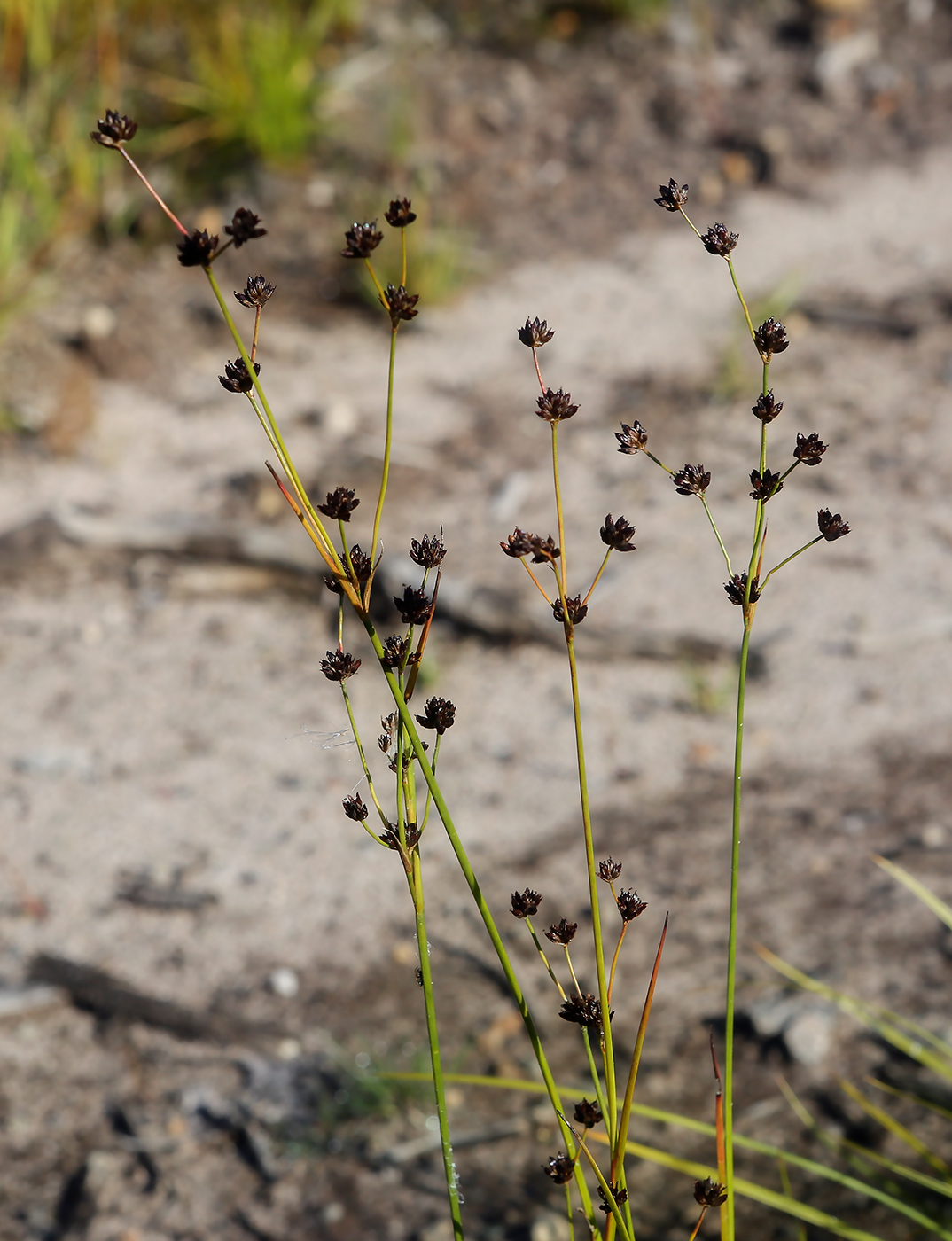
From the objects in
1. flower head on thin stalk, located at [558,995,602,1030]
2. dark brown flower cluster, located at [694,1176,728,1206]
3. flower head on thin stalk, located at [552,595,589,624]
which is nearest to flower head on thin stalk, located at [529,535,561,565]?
flower head on thin stalk, located at [552,595,589,624]

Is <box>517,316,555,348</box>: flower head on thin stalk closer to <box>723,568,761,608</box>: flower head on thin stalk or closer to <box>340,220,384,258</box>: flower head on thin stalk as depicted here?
<box>340,220,384,258</box>: flower head on thin stalk

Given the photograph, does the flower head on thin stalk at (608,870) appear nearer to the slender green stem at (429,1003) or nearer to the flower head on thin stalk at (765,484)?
the slender green stem at (429,1003)

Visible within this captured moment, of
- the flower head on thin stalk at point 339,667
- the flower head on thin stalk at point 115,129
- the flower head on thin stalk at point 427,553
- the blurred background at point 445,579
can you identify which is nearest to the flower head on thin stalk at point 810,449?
the flower head on thin stalk at point 427,553

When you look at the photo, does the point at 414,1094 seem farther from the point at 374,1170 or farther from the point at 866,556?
the point at 866,556

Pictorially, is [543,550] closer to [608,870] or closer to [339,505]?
[339,505]

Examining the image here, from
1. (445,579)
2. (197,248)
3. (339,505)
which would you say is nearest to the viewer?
(197,248)

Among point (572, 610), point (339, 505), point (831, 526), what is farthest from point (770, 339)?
point (339, 505)

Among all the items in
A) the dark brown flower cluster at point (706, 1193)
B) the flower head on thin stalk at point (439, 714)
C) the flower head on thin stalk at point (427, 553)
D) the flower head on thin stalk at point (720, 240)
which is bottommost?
the dark brown flower cluster at point (706, 1193)

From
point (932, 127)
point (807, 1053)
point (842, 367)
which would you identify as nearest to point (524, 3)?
point (932, 127)
